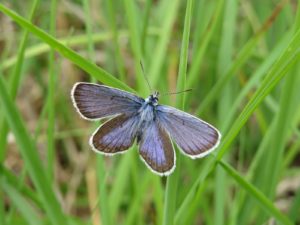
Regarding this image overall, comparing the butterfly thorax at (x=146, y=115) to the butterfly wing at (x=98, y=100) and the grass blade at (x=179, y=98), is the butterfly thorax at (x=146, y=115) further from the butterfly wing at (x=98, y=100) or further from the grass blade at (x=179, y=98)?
the grass blade at (x=179, y=98)

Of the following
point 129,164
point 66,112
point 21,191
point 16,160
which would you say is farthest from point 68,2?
point 21,191

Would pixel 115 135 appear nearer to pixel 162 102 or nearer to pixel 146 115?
pixel 146 115

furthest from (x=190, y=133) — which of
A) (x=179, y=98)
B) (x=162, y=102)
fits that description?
(x=162, y=102)

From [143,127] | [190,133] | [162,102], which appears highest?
[162,102]

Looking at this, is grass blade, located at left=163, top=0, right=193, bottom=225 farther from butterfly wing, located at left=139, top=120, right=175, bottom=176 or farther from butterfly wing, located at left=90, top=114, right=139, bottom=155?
butterfly wing, located at left=90, top=114, right=139, bottom=155

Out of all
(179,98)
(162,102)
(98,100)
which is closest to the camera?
(179,98)

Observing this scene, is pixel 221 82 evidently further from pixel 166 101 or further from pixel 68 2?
pixel 68 2

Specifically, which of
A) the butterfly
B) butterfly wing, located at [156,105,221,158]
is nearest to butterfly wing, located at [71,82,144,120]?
the butterfly
